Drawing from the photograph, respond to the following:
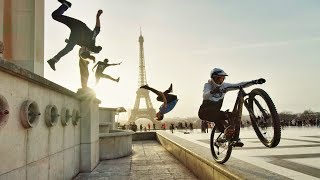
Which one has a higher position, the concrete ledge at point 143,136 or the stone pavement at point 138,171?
the concrete ledge at point 143,136

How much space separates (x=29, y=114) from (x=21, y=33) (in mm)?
8517

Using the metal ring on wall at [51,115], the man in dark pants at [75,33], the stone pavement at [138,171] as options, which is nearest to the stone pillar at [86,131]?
the stone pavement at [138,171]

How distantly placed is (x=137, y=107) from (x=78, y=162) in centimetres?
6760

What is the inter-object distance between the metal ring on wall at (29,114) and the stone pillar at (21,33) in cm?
757

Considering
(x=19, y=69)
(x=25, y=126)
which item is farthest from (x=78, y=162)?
(x=19, y=69)

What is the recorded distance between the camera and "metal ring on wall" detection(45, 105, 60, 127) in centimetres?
603

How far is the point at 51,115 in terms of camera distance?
6.35m

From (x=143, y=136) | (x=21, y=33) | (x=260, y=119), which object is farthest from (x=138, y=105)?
(x=260, y=119)

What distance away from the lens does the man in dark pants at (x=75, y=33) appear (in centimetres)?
725

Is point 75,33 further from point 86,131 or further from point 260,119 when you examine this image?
point 260,119

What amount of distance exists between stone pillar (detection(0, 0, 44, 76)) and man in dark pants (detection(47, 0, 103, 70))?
4712 mm

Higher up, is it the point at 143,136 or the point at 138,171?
the point at 143,136

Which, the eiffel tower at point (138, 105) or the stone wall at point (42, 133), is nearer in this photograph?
the stone wall at point (42, 133)

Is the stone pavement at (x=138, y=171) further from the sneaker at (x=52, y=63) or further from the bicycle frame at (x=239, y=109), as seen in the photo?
the bicycle frame at (x=239, y=109)
